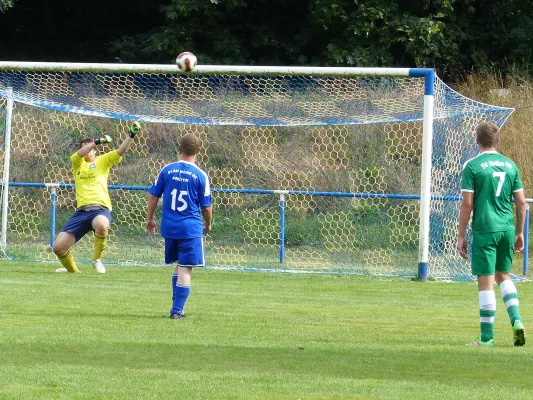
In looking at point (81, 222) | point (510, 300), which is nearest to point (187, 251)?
point (510, 300)

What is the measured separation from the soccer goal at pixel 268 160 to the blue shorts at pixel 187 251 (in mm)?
5272

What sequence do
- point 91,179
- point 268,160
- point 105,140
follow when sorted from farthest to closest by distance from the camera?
point 268,160 < point 91,179 < point 105,140

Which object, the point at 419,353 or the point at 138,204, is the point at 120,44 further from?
the point at 419,353

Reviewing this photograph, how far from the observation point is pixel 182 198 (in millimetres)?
10281

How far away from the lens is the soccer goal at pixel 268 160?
1644 cm

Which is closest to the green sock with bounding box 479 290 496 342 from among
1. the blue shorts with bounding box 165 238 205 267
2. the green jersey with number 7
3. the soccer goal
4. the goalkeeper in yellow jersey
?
the green jersey with number 7

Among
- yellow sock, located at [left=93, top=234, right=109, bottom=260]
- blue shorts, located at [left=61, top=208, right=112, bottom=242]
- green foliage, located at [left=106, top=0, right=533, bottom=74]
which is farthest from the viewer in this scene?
green foliage, located at [left=106, top=0, right=533, bottom=74]

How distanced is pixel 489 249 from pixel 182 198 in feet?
9.62

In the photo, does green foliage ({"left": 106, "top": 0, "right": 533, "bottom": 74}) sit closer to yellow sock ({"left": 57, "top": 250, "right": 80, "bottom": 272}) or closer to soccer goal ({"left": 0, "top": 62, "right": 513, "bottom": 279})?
soccer goal ({"left": 0, "top": 62, "right": 513, "bottom": 279})

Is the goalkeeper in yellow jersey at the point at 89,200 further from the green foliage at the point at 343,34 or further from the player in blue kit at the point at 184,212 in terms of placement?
the green foliage at the point at 343,34

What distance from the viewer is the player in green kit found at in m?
8.77

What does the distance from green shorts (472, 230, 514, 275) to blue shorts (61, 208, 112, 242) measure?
22.9ft

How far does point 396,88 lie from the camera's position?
1983 centimetres

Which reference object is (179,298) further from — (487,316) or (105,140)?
(105,140)
